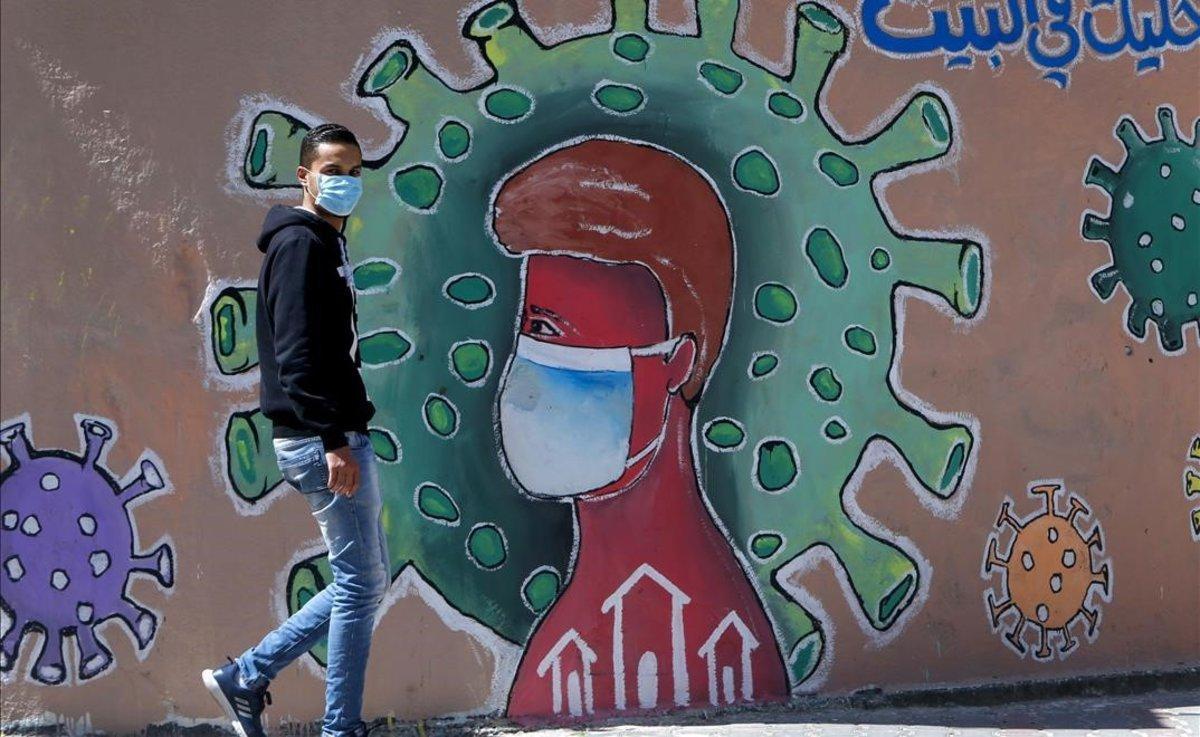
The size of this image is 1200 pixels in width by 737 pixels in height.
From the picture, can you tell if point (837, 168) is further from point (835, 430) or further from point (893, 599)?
point (893, 599)

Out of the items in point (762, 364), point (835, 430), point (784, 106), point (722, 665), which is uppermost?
point (784, 106)

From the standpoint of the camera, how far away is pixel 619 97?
15.0 ft

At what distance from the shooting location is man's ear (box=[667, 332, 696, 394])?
4.63 meters

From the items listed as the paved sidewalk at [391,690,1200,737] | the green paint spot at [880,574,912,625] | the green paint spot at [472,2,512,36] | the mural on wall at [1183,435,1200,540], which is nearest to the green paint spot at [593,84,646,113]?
the green paint spot at [472,2,512,36]

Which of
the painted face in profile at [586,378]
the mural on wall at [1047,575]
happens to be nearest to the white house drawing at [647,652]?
the painted face in profile at [586,378]

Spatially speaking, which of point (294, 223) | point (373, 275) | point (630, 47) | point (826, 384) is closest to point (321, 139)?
point (294, 223)

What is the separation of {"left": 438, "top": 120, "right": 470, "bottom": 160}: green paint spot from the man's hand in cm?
126

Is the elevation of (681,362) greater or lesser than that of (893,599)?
greater

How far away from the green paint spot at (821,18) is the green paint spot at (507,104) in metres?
0.98

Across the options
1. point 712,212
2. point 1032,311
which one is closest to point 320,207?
point 712,212

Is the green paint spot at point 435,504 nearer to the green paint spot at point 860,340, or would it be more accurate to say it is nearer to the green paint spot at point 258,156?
the green paint spot at point 258,156

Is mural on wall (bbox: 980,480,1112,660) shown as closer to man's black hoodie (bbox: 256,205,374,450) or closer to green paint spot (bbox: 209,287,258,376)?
man's black hoodie (bbox: 256,205,374,450)

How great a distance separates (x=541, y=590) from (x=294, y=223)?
60.2 inches

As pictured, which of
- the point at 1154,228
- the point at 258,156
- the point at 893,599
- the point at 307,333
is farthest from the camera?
the point at 1154,228
